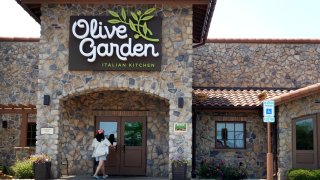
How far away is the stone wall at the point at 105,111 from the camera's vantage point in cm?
1938

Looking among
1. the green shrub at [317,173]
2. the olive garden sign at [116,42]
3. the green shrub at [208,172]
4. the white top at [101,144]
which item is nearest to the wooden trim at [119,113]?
the white top at [101,144]

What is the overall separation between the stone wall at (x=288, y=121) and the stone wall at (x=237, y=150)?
204 cm

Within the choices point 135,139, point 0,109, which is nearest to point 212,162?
point 135,139

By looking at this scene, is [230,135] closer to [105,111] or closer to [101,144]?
[105,111]

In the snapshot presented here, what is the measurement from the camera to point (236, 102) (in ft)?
65.2

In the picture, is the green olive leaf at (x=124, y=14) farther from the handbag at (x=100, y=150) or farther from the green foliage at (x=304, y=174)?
the green foliage at (x=304, y=174)

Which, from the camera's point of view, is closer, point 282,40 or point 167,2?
point 167,2

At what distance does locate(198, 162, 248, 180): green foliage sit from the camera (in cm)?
1828

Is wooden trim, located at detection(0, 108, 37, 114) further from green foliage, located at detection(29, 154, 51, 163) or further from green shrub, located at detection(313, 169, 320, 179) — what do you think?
green shrub, located at detection(313, 169, 320, 179)

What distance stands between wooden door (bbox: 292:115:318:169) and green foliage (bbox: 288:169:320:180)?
808 mm

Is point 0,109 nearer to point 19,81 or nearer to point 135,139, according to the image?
point 19,81

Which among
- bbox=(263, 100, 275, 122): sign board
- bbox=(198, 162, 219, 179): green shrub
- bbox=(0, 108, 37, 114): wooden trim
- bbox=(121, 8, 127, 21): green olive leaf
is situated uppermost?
bbox=(121, 8, 127, 21): green olive leaf

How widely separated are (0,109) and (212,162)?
9.94 meters

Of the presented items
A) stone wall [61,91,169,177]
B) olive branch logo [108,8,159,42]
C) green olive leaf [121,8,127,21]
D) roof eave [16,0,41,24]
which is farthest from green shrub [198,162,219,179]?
roof eave [16,0,41,24]
